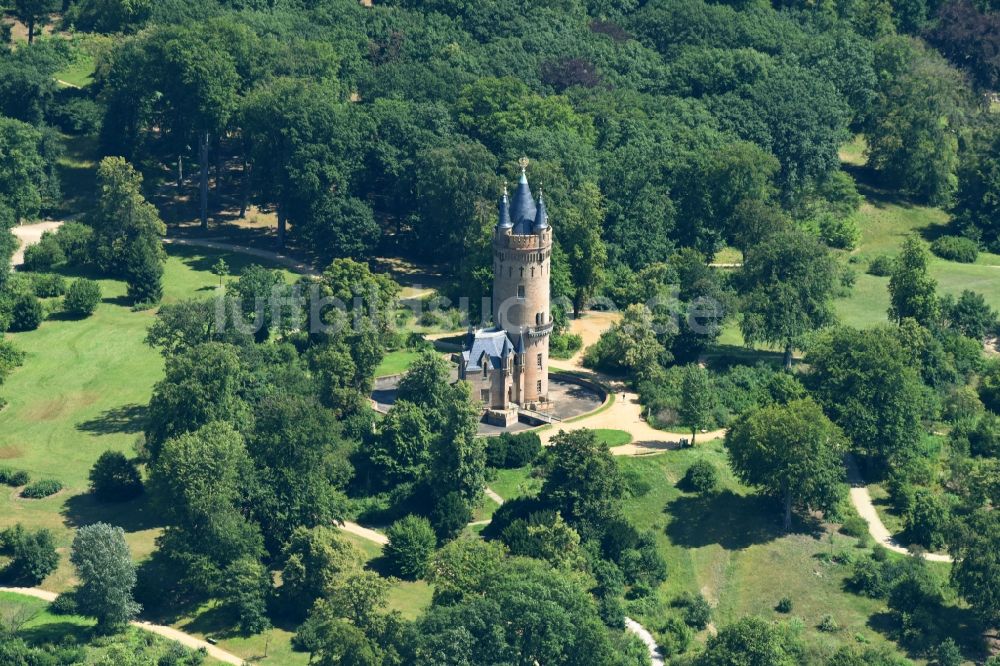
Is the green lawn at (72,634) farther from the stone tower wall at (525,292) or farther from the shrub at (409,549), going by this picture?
the stone tower wall at (525,292)

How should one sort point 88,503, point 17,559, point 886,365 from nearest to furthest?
point 17,559
point 88,503
point 886,365

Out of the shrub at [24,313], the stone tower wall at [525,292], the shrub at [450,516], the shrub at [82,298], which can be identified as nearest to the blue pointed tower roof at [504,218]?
the stone tower wall at [525,292]

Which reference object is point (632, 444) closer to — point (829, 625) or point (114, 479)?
point (829, 625)

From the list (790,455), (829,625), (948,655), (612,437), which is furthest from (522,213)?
(948,655)

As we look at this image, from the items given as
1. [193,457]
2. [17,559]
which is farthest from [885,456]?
[17,559]

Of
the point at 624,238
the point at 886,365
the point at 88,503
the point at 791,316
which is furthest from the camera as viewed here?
the point at 624,238

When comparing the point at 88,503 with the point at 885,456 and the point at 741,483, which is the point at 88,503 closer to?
the point at 741,483
